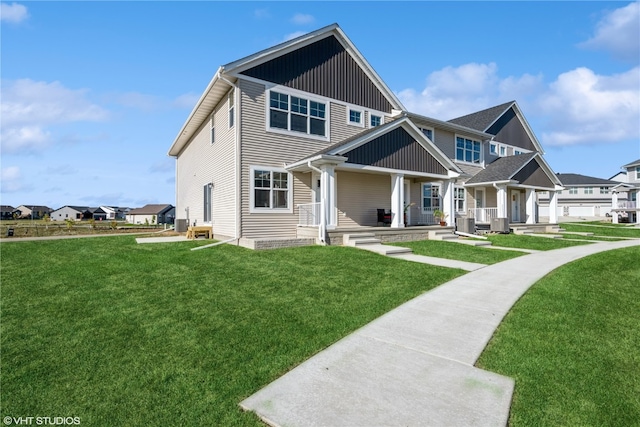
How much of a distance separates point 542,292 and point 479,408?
14.9 ft

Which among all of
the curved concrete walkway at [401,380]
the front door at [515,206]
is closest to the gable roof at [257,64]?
the curved concrete walkway at [401,380]

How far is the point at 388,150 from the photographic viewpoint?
546 inches

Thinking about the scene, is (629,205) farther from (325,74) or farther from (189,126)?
(189,126)

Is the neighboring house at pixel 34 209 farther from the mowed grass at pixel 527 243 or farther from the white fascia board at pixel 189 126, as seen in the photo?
the mowed grass at pixel 527 243

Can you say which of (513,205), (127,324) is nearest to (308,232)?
(127,324)

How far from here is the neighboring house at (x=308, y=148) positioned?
40.8 feet

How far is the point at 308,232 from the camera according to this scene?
12.8 meters

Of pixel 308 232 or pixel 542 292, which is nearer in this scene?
pixel 542 292

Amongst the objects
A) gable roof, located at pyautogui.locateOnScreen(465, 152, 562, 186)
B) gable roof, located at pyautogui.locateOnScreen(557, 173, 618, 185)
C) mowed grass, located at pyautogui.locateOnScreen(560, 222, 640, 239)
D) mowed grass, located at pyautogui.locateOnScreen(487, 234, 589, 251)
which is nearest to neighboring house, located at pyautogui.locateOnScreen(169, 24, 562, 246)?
gable roof, located at pyautogui.locateOnScreen(465, 152, 562, 186)

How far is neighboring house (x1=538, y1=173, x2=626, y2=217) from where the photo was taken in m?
50.2

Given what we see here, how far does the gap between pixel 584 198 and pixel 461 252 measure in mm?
54267

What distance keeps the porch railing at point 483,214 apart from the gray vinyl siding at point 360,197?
25.2ft

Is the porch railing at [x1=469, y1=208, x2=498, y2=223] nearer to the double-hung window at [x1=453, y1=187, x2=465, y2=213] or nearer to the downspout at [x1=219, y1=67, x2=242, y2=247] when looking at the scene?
the double-hung window at [x1=453, y1=187, x2=465, y2=213]

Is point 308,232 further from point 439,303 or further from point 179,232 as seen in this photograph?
point 179,232
